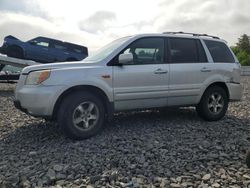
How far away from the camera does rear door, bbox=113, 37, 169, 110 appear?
6.50 meters

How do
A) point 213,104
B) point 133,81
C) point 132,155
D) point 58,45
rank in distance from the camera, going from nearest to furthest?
point 132,155 < point 133,81 < point 213,104 < point 58,45

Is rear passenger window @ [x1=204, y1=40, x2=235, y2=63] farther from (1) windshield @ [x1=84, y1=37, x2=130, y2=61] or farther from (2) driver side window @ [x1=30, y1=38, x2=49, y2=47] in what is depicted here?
(2) driver side window @ [x1=30, y1=38, x2=49, y2=47]

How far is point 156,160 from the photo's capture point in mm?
5227

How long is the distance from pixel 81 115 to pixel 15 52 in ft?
36.1

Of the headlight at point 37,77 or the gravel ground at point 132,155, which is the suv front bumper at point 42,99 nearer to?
the headlight at point 37,77

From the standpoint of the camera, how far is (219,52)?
8.00 meters

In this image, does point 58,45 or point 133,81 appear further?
point 58,45

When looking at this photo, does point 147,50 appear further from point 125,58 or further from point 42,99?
point 42,99

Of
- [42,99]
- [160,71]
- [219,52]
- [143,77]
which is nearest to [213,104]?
[219,52]

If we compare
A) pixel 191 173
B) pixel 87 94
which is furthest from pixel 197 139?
pixel 87 94

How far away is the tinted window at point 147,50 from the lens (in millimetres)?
6785

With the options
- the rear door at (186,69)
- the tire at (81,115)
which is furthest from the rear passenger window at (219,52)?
the tire at (81,115)

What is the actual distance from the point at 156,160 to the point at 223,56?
12.3 feet

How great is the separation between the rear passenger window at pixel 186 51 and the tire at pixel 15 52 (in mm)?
10416
